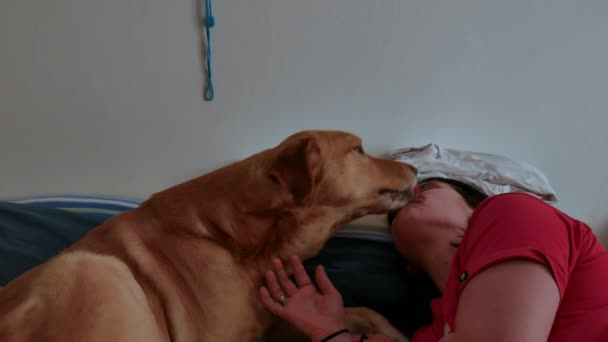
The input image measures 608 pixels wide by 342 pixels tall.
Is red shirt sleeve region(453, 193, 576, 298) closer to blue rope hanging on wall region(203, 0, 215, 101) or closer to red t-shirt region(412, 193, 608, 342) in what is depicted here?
red t-shirt region(412, 193, 608, 342)

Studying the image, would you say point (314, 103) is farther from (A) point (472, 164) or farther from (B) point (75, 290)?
(B) point (75, 290)

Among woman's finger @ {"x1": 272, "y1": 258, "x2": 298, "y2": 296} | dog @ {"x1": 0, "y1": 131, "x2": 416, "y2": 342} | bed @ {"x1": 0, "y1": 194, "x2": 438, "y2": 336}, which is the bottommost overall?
bed @ {"x1": 0, "y1": 194, "x2": 438, "y2": 336}

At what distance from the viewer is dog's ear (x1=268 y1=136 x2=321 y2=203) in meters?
1.12

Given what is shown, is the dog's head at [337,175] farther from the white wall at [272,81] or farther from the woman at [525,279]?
the white wall at [272,81]

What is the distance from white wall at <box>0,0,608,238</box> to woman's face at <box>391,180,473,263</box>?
2.03 feet

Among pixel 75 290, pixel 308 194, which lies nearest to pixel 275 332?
pixel 308 194

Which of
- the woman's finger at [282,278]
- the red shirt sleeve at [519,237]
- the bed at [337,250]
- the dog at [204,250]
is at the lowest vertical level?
the bed at [337,250]

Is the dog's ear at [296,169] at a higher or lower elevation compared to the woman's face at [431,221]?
higher

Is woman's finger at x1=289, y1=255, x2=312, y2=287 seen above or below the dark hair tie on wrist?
above

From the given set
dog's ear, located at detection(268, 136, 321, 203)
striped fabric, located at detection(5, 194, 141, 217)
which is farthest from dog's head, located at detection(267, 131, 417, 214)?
striped fabric, located at detection(5, 194, 141, 217)

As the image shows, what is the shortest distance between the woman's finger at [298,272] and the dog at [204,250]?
0.08 feet

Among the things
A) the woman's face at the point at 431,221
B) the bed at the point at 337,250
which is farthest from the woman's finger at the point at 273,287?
the woman's face at the point at 431,221

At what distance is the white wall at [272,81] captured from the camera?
1728 mm

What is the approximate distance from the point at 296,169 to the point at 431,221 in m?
0.43
